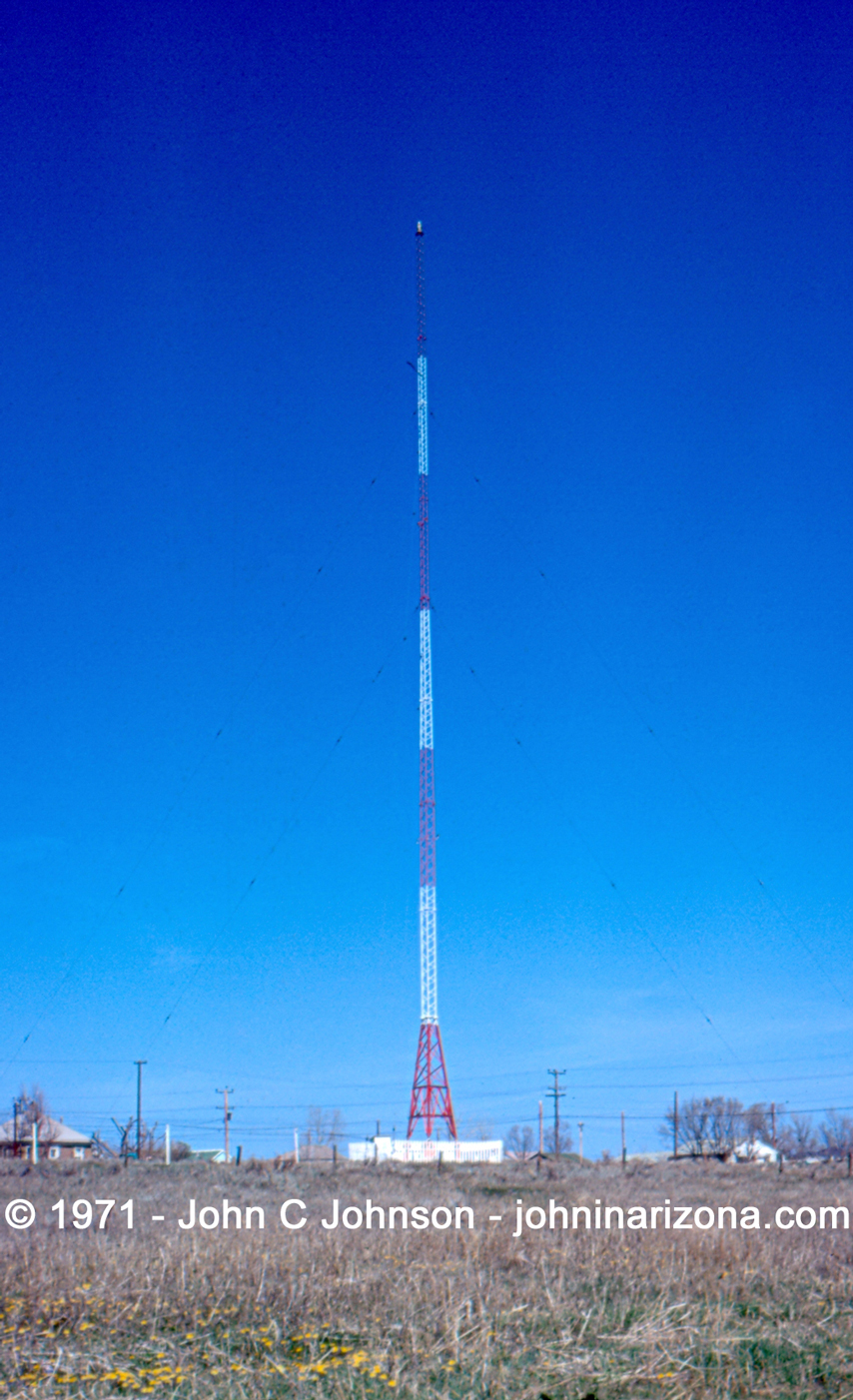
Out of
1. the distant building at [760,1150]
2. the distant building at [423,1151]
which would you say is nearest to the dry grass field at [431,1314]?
the distant building at [423,1151]

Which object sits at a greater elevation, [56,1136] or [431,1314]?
[431,1314]

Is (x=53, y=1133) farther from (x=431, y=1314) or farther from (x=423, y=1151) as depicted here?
(x=431, y=1314)

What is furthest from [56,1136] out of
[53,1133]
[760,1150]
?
[760,1150]

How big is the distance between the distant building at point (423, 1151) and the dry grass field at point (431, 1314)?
26002 millimetres

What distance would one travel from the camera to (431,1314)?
9.41 meters

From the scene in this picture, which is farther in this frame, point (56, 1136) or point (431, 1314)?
point (56, 1136)

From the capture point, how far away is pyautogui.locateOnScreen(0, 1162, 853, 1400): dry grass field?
26.0ft

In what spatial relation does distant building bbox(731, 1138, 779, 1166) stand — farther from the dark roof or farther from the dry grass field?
the dry grass field

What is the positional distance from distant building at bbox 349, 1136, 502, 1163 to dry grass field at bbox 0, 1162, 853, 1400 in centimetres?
2600

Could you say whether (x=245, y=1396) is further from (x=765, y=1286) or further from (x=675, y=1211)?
(x=675, y=1211)

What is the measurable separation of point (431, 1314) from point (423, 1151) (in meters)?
33.4

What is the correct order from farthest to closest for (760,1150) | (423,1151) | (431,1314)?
(760,1150), (423,1151), (431,1314)

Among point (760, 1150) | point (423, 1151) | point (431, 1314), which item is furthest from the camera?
point (760, 1150)

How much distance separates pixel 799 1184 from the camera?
117ft
